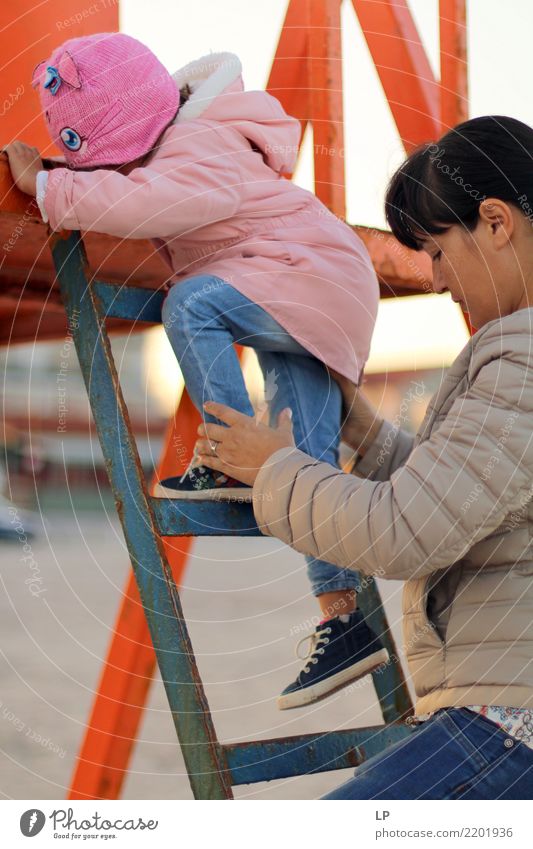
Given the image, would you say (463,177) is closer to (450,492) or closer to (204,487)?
(450,492)

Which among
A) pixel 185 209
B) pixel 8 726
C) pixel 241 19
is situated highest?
pixel 241 19

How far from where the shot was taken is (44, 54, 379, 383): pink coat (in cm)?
108

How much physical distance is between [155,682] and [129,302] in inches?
75.9

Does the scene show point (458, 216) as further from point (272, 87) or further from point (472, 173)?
point (272, 87)

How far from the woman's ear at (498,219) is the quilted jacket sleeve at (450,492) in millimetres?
104

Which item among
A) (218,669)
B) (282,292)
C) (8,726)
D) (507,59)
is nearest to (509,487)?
(282,292)

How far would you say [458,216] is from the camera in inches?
36.3

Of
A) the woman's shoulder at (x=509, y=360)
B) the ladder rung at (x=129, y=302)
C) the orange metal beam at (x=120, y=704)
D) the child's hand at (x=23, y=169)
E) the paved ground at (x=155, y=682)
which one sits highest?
the child's hand at (x=23, y=169)

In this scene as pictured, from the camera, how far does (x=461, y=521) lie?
0.83m

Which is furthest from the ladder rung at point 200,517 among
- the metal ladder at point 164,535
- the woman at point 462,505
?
the woman at point 462,505

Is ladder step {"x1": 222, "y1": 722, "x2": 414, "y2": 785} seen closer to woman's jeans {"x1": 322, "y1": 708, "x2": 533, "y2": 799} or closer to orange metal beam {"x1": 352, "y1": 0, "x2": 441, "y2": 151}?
woman's jeans {"x1": 322, "y1": 708, "x2": 533, "y2": 799}

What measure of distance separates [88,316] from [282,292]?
0.68 ft

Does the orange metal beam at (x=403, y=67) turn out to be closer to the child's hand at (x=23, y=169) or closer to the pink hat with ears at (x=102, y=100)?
the pink hat with ears at (x=102, y=100)

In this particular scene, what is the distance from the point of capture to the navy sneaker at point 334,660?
3.90 feet
